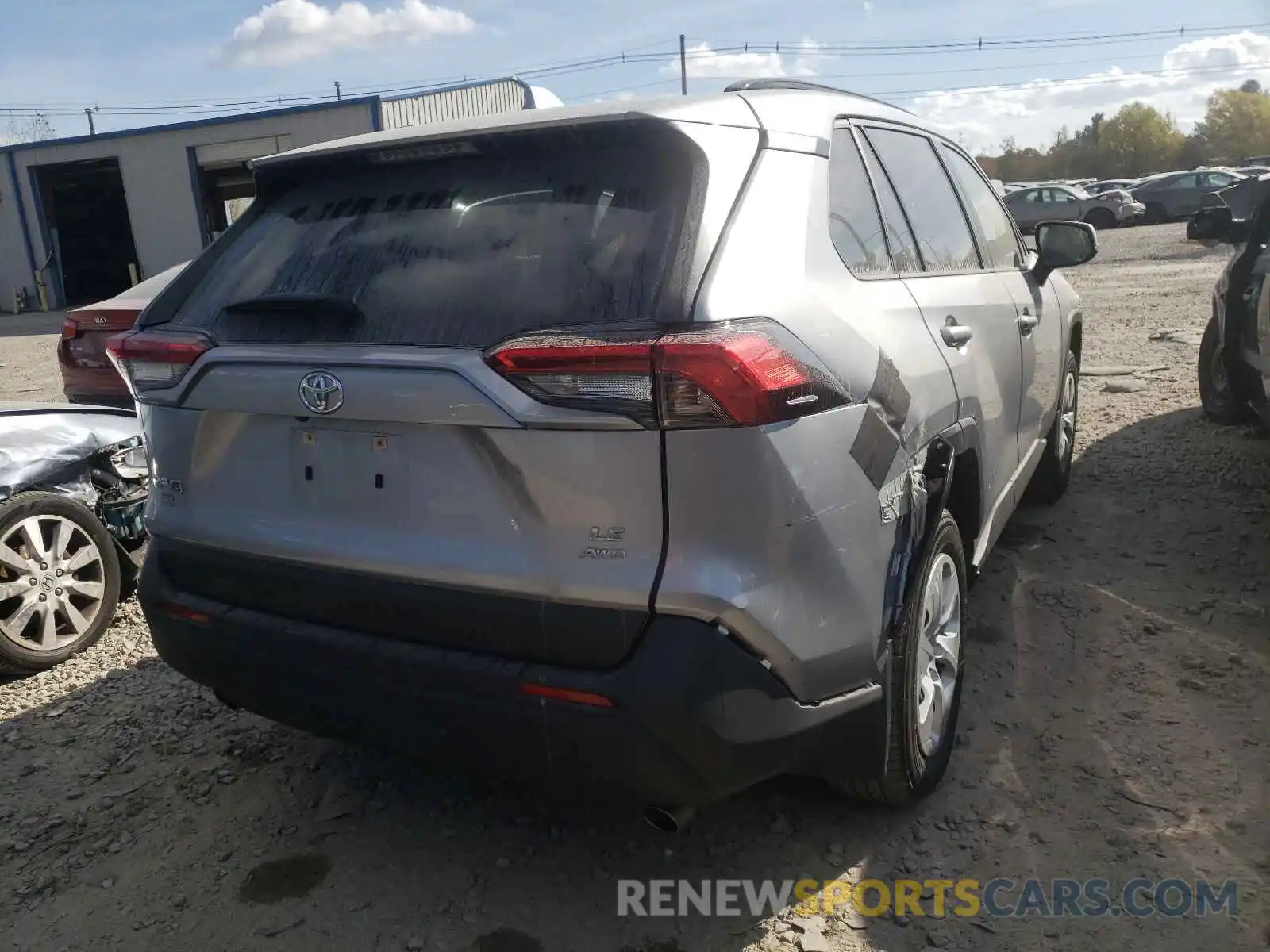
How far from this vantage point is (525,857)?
105 inches

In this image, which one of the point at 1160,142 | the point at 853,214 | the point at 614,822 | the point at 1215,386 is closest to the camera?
the point at 853,214

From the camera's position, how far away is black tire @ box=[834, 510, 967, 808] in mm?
2422

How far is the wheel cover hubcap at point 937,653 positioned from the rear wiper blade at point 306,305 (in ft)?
5.07

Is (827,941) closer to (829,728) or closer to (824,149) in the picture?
(829,728)

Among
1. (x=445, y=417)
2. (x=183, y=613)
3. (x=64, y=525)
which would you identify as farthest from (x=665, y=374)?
(x=64, y=525)

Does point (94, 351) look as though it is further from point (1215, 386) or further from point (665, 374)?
point (1215, 386)

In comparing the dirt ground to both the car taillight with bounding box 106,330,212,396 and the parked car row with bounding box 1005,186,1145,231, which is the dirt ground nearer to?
the car taillight with bounding box 106,330,212,396

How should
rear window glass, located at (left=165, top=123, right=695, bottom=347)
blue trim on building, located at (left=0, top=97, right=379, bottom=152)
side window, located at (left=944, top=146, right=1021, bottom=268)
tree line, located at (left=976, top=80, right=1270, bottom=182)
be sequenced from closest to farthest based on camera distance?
1. rear window glass, located at (left=165, top=123, right=695, bottom=347)
2. side window, located at (left=944, top=146, right=1021, bottom=268)
3. blue trim on building, located at (left=0, top=97, right=379, bottom=152)
4. tree line, located at (left=976, top=80, right=1270, bottom=182)

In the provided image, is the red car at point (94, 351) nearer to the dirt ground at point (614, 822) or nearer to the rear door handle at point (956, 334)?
the dirt ground at point (614, 822)

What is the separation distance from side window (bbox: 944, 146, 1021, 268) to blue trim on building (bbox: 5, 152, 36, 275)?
28892 millimetres

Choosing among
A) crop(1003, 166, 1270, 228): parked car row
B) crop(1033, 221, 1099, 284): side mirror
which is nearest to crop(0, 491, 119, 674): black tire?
crop(1033, 221, 1099, 284): side mirror

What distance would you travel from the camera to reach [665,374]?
1886 millimetres

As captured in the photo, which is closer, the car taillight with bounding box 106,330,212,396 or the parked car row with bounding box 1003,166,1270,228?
the car taillight with bounding box 106,330,212,396

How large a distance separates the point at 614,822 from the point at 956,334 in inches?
67.4
